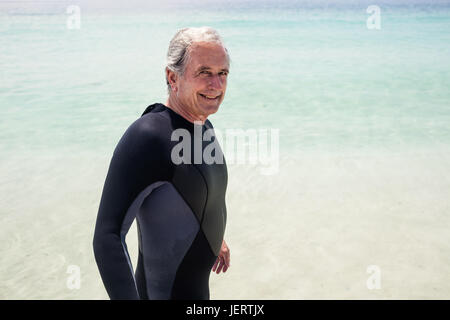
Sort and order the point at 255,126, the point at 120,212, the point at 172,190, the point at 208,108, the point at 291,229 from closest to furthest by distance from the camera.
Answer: the point at 120,212 < the point at 172,190 < the point at 208,108 < the point at 291,229 < the point at 255,126

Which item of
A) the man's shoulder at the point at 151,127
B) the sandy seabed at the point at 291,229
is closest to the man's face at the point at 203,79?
the man's shoulder at the point at 151,127

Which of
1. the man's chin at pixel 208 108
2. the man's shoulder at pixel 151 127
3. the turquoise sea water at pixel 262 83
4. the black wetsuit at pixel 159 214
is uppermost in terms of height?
the man's chin at pixel 208 108

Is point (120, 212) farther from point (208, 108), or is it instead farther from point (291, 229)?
point (291, 229)

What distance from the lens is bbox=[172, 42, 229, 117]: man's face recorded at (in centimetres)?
145

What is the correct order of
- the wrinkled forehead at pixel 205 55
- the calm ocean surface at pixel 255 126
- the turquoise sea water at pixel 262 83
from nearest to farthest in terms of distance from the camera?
the wrinkled forehead at pixel 205 55 → the calm ocean surface at pixel 255 126 → the turquoise sea water at pixel 262 83

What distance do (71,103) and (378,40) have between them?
12976mm

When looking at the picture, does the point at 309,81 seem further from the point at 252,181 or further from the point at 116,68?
the point at 252,181

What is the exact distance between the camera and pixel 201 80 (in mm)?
1473

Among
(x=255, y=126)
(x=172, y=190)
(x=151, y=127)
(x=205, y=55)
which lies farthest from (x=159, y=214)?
(x=255, y=126)

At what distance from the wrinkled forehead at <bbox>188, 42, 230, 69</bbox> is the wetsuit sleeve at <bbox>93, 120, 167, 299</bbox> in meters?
0.31

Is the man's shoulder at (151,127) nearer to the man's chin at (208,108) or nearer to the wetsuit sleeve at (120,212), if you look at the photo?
the wetsuit sleeve at (120,212)

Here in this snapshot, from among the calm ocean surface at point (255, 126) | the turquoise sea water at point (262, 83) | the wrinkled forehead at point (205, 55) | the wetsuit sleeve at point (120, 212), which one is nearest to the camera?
the wetsuit sleeve at point (120, 212)

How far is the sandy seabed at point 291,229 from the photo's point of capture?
3.65 metres

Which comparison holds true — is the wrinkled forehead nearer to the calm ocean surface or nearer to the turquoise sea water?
the calm ocean surface
